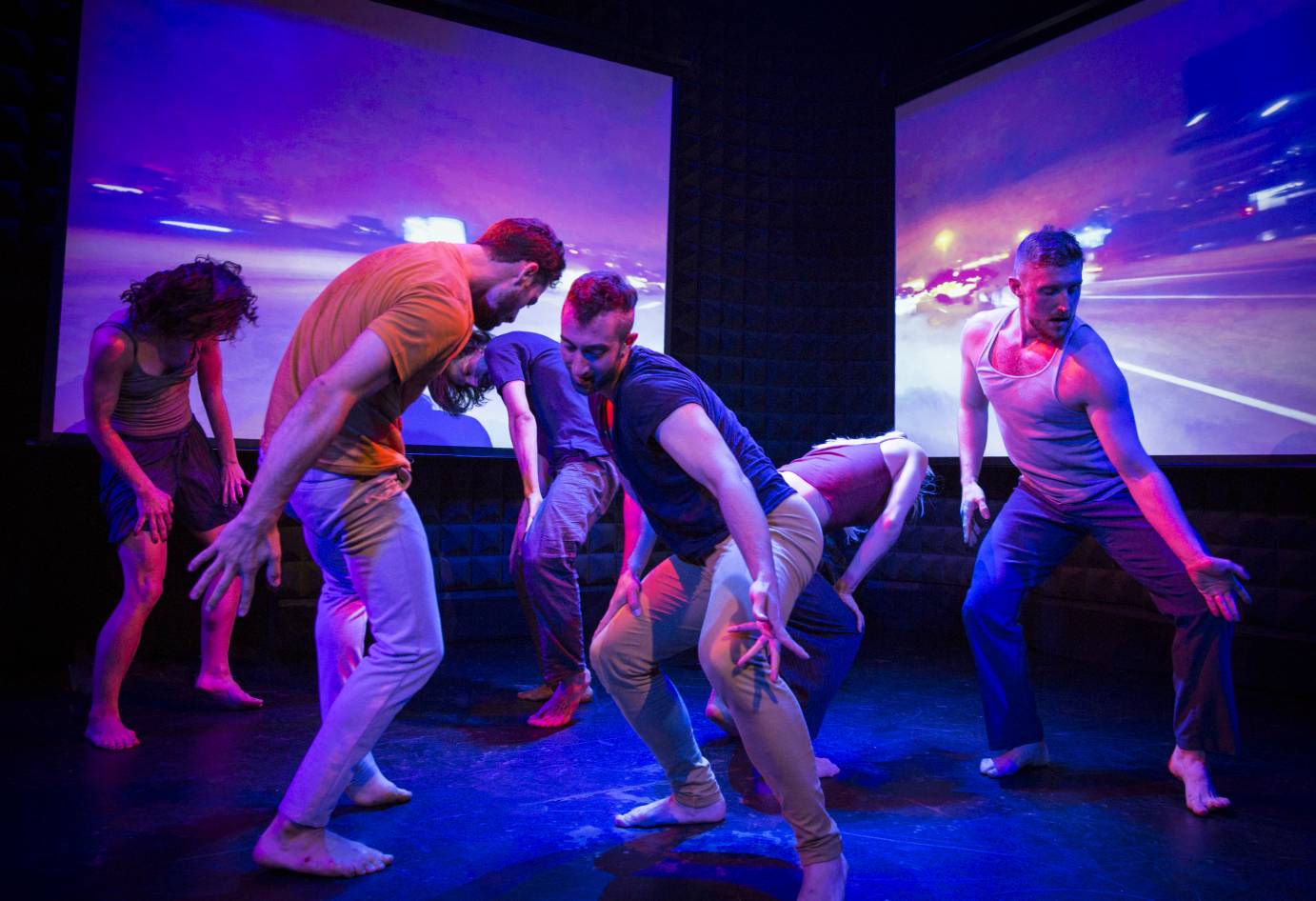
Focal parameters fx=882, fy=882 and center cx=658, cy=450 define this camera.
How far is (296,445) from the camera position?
1585 millimetres

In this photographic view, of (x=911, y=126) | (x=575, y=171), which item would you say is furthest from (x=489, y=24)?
(x=911, y=126)

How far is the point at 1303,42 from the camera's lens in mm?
3838

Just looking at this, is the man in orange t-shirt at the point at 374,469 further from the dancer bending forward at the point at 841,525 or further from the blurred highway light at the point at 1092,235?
the blurred highway light at the point at 1092,235

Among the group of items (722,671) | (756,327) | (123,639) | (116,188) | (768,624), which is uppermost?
(116,188)

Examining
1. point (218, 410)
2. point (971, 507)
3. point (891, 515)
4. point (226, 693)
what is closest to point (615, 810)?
point (891, 515)

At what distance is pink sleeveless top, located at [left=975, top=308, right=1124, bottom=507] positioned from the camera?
8.54 feet

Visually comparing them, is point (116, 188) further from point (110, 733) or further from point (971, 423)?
point (971, 423)

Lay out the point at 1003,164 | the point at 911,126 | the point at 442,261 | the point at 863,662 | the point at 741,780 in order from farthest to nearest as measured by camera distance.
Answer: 1. the point at 911,126
2. the point at 1003,164
3. the point at 863,662
4. the point at 741,780
5. the point at 442,261

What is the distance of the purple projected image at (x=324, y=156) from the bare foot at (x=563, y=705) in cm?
186

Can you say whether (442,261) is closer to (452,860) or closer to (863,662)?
(452,860)

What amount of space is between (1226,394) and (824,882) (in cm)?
353

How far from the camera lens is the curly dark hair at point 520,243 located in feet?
6.66

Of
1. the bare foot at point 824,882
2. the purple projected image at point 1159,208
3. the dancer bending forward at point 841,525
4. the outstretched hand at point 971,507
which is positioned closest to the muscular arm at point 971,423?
the outstretched hand at point 971,507

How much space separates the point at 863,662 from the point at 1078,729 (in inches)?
48.4
